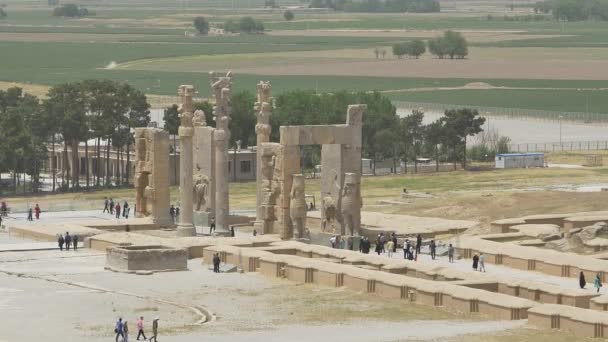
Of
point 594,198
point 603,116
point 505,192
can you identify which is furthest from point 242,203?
point 603,116

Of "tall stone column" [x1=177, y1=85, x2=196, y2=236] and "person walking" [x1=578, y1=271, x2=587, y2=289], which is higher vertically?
"tall stone column" [x1=177, y1=85, x2=196, y2=236]

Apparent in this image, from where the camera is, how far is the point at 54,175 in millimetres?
108062

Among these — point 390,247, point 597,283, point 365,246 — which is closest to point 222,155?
point 365,246

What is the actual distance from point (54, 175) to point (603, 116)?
5150cm

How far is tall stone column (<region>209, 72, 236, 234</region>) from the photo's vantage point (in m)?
75.5

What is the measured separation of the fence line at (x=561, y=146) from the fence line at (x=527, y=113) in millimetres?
18707

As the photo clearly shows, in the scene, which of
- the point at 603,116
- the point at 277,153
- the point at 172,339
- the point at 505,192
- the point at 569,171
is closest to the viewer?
the point at 172,339

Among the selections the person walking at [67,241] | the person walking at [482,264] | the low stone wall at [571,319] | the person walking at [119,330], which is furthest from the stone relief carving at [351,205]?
the person walking at [119,330]

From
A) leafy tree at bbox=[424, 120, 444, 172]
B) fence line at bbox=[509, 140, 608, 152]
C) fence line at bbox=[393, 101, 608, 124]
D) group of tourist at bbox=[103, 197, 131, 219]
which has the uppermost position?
fence line at bbox=[393, 101, 608, 124]

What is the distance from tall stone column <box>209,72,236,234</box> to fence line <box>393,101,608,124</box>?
68.3 meters

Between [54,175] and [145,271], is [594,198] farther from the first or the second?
[54,175]

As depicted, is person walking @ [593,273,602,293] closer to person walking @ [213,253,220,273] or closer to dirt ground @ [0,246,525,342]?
dirt ground @ [0,246,525,342]

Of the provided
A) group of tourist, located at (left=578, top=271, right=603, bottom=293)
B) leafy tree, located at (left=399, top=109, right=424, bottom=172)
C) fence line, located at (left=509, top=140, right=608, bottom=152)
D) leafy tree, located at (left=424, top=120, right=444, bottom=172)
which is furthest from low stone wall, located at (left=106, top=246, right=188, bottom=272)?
fence line, located at (left=509, top=140, right=608, bottom=152)

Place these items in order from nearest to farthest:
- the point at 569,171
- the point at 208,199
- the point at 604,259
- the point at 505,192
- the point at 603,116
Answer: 1. the point at 604,259
2. the point at 208,199
3. the point at 505,192
4. the point at 569,171
5. the point at 603,116
